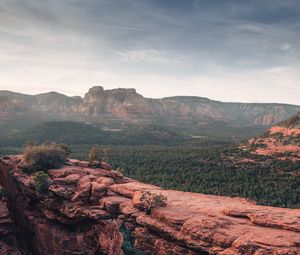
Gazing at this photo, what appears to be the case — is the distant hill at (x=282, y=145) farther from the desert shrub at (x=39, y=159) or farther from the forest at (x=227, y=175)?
the desert shrub at (x=39, y=159)

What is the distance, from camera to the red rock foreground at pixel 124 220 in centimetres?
4400

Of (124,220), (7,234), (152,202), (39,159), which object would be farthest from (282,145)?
(7,234)

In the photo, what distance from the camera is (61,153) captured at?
76.8m

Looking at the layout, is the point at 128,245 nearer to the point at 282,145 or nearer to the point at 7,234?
the point at 7,234

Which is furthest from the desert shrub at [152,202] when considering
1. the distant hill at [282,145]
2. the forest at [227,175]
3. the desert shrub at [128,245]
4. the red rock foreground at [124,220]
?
the distant hill at [282,145]

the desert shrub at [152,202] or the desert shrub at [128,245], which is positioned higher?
the desert shrub at [152,202]

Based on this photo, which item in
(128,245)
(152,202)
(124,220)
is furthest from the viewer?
(124,220)

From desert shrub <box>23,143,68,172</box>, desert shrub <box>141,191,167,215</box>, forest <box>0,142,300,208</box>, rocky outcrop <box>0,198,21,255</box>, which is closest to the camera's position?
desert shrub <box>141,191,167,215</box>

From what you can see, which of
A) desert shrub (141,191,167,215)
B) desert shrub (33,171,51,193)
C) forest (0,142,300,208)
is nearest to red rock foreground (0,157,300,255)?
desert shrub (141,191,167,215)

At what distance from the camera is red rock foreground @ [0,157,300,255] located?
144 feet

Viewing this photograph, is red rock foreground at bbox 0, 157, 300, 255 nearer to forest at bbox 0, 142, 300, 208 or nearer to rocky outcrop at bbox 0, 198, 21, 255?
rocky outcrop at bbox 0, 198, 21, 255

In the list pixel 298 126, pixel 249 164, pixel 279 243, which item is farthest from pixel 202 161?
pixel 279 243

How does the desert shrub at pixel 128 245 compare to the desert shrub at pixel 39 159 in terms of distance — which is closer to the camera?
the desert shrub at pixel 128 245

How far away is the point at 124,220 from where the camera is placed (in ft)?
177
